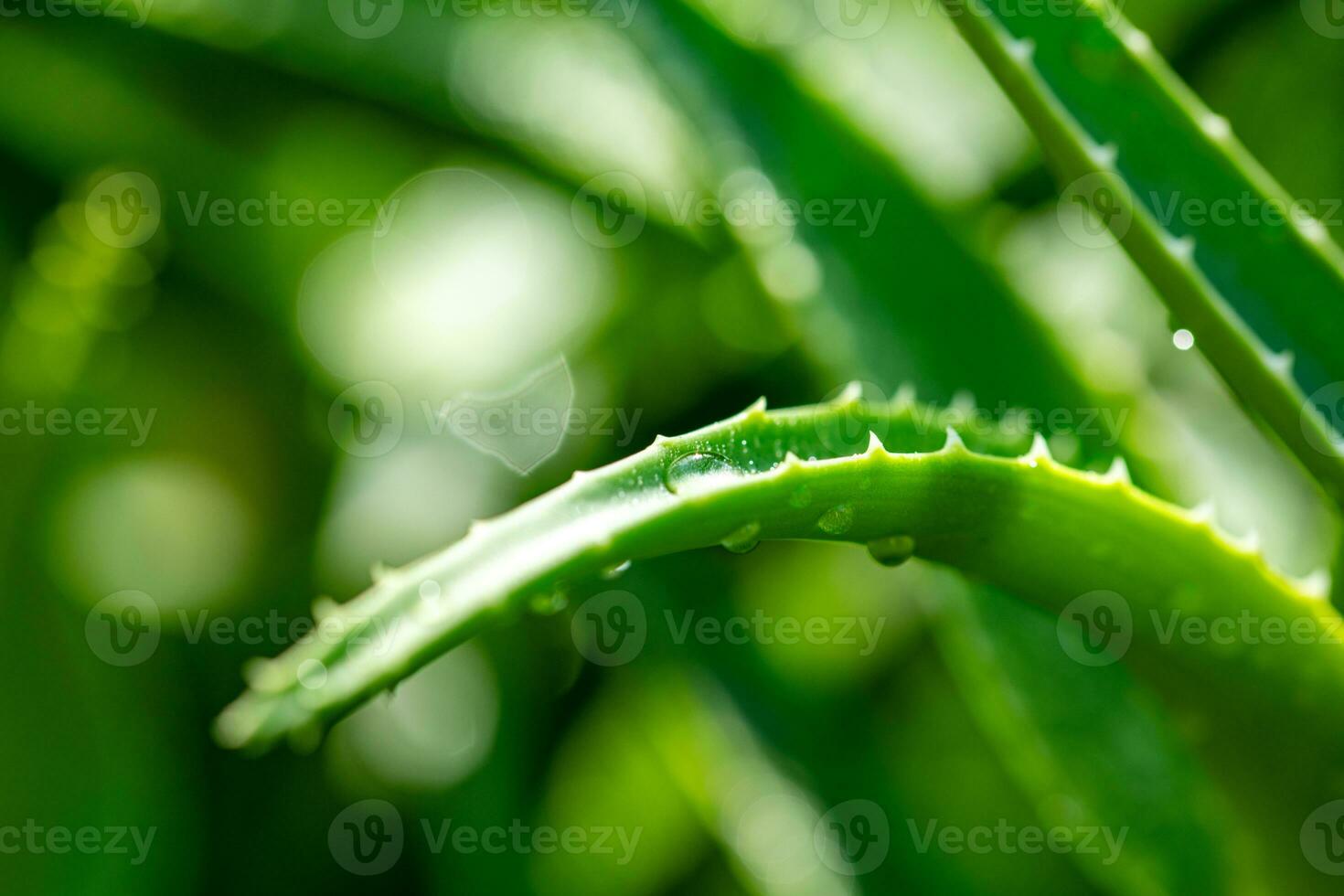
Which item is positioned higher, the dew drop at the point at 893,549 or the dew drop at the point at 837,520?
the dew drop at the point at 837,520

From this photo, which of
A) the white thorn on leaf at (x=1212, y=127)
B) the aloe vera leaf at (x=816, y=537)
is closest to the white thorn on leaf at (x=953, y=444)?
the aloe vera leaf at (x=816, y=537)

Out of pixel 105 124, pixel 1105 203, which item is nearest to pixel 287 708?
pixel 1105 203

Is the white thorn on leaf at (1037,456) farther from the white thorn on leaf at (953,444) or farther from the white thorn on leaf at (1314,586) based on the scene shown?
the white thorn on leaf at (1314,586)

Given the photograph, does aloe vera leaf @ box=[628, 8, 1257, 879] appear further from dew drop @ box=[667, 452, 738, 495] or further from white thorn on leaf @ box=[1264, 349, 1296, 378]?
dew drop @ box=[667, 452, 738, 495]

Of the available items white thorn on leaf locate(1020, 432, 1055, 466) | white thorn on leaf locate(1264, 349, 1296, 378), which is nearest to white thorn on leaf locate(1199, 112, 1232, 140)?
white thorn on leaf locate(1264, 349, 1296, 378)

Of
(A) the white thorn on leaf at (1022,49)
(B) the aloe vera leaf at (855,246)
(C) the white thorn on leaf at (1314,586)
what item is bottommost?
(C) the white thorn on leaf at (1314,586)

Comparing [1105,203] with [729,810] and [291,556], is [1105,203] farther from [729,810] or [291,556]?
[291,556]
